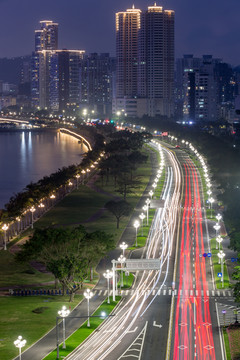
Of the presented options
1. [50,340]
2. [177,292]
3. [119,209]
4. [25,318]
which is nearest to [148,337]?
[50,340]

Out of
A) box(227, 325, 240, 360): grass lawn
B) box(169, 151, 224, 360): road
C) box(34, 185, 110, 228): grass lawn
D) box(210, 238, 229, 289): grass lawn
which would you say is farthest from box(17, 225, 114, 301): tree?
box(34, 185, 110, 228): grass lawn

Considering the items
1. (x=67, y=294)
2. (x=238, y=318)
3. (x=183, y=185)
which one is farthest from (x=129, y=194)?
(x=238, y=318)

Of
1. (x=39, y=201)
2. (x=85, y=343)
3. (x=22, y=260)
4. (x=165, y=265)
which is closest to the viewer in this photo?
(x=85, y=343)

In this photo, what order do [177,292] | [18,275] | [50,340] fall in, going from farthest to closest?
[18,275], [177,292], [50,340]

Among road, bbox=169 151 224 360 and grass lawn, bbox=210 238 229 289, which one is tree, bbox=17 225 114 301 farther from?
Answer: grass lawn, bbox=210 238 229 289

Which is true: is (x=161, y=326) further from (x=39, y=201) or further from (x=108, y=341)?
(x=39, y=201)

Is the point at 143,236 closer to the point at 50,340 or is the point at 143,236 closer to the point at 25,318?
the point at 25,318
